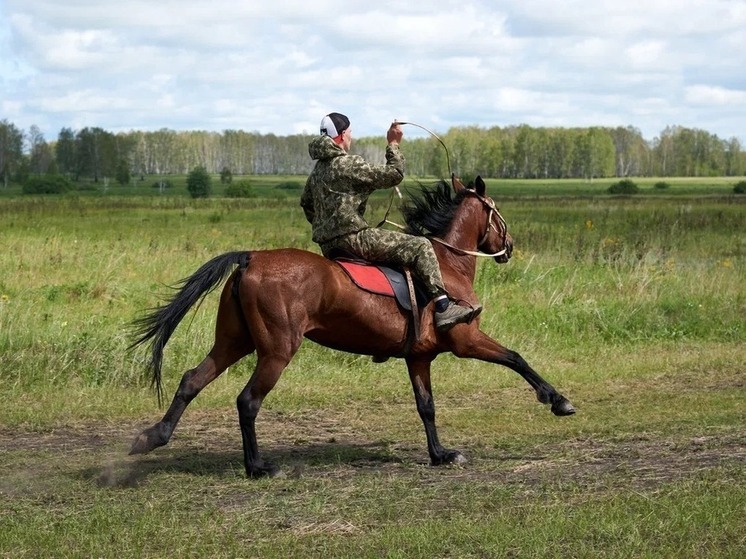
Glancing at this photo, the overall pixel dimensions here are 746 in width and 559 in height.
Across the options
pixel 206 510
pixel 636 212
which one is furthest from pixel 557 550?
pixel 636 212

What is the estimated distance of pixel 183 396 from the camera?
291 inches

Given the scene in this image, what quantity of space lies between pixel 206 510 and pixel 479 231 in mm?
3348

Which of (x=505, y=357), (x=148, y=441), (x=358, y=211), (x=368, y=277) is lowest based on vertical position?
(x=148, y=441)

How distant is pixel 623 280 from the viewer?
16.7m

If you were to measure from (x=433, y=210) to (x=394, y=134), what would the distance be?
3.47 ft

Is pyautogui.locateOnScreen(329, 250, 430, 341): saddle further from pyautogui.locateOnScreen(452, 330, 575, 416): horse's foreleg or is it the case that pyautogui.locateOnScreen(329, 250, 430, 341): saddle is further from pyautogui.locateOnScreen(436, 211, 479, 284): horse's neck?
pyautogui.locateOnScreen(436, 211, 479, 284): horse's neck

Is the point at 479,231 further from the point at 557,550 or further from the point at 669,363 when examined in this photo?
the point at 669,363

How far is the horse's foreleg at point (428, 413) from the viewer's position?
787 centimetres

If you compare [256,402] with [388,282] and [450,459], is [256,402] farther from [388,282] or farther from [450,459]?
[450,459]

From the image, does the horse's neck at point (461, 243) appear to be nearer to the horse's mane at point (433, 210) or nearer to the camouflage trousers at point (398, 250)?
the horse's mane at point (433, 210)

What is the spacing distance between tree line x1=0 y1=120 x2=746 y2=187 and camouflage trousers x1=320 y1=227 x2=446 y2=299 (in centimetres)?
9387

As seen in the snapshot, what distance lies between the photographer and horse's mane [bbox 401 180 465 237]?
8.56m

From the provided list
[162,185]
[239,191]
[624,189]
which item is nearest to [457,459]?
[239,191]

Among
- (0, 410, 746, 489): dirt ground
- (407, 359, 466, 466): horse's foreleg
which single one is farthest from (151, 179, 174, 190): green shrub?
(407, 359, 466, 466): horse's foreleg
